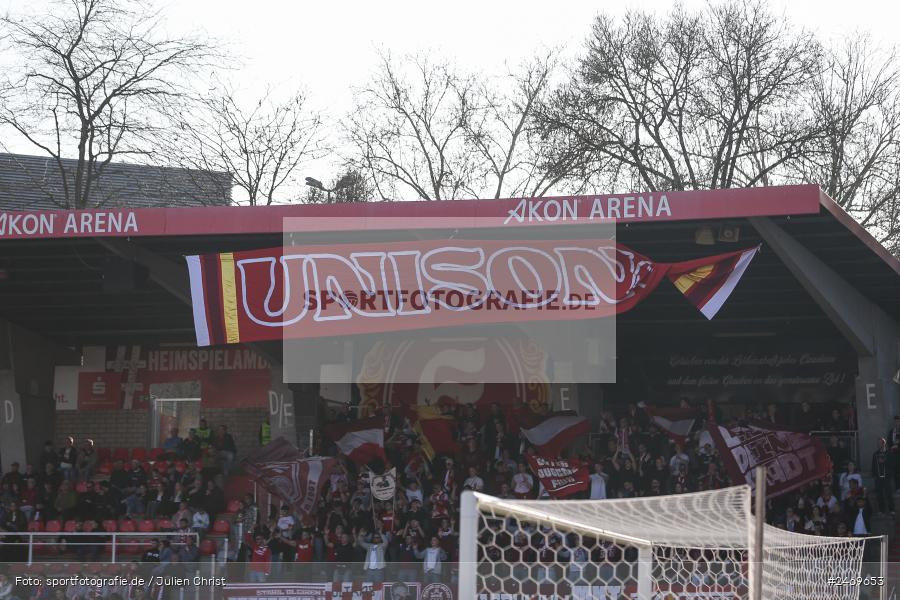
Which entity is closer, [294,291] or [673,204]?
[673,204]

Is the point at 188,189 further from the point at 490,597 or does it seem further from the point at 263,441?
the point at 490,597

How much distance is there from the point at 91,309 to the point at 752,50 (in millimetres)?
20918

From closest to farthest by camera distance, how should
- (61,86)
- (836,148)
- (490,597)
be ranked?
1. (490,597)
2. (61,86)
3. (836,148)

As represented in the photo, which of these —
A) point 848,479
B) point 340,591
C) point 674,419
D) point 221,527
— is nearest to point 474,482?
point 340,591

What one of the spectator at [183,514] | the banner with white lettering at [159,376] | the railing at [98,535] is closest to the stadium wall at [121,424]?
the banner with white lettering at [159,376]

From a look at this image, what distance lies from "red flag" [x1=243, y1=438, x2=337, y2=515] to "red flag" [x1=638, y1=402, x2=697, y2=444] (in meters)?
6.15

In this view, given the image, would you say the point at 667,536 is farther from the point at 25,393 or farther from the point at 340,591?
the point at 25,393

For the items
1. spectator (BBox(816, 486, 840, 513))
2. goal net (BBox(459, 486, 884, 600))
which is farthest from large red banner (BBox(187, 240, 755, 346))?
goal net (BBox(459, 486, 884, 600))

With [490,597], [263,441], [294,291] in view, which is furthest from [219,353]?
[490,597]

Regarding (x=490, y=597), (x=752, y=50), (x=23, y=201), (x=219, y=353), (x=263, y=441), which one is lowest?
(x=490, y=597)

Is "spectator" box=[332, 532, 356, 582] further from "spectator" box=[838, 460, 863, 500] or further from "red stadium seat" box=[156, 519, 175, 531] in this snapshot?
"spectator" box=[838, 460, 863, 500]

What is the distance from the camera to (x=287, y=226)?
18391 millimetres

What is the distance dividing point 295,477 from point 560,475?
4729mm

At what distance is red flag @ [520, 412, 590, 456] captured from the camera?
72.2 feet
